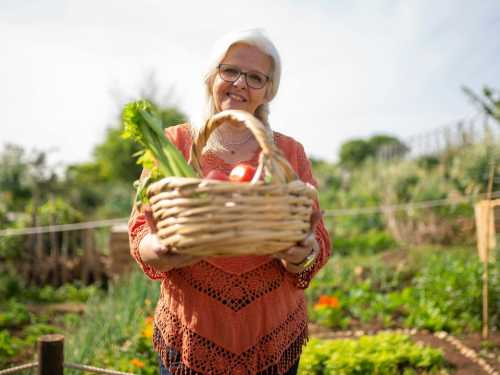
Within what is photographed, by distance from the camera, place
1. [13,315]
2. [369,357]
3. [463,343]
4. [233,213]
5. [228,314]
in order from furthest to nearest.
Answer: [13,315]
[463,343]
[369,357]
[228,314]
[233,213]

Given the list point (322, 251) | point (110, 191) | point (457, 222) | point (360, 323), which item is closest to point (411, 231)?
point (457, 222)

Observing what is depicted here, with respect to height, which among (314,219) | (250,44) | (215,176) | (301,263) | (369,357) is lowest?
(369,357)

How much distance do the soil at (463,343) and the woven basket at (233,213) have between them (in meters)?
2.68

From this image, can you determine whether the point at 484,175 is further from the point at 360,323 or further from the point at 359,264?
the point at 360,323

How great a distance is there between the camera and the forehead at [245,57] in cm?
156

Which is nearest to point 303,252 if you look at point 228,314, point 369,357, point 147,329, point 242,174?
point 242,174

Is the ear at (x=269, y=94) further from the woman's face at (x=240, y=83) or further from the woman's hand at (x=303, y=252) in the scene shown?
the woman's hand at (x=303, y=252)

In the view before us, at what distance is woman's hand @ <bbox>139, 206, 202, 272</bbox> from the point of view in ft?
4.21

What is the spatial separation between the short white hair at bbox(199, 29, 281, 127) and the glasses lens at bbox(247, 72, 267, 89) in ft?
0.23

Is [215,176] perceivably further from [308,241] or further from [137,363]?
[137,363]

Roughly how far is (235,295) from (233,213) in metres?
0.46

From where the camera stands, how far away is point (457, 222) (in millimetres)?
8578

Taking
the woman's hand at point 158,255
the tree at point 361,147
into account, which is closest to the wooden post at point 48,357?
the woman's hand at point 158,255

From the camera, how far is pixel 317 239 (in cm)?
162
